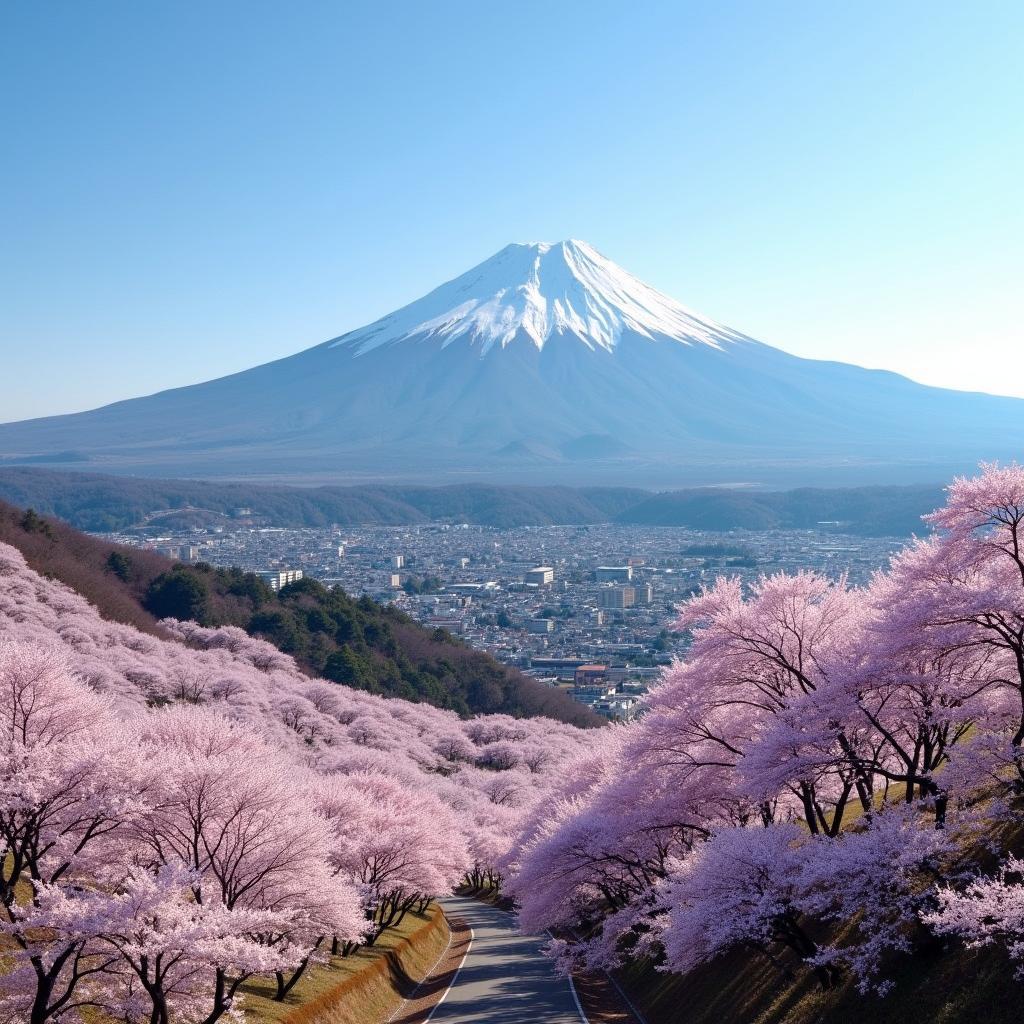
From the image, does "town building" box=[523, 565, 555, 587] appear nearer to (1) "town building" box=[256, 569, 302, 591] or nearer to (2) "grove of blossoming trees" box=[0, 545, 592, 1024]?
(1) "town building" box=[256, 569, 302, 591]

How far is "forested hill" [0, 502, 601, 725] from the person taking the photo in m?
67.7

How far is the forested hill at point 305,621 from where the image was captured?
67.7m

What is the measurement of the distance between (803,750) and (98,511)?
651 feet

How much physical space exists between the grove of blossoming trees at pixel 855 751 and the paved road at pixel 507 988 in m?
3.31

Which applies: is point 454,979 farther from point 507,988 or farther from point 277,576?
point 277,576

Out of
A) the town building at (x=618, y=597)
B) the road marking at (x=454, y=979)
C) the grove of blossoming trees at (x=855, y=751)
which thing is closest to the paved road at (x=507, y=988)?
the road marking at (x=454, y=979)

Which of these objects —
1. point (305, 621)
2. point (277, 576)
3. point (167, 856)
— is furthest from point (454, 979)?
point (277, 576)

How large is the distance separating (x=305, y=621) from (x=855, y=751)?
66210 millimetres

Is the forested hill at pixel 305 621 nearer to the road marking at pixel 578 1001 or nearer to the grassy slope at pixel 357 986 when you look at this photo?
the grassy slope at pixel 357 986

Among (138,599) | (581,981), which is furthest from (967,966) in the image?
(138,599)

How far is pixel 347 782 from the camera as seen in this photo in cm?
3094

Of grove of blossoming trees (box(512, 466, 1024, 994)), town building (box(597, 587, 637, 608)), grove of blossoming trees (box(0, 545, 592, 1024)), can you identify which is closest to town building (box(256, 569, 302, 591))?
town building (box(597, 587, 637, 608))

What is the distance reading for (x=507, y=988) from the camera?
2595 centimetres

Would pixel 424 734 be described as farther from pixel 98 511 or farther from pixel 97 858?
pixel 98 511
